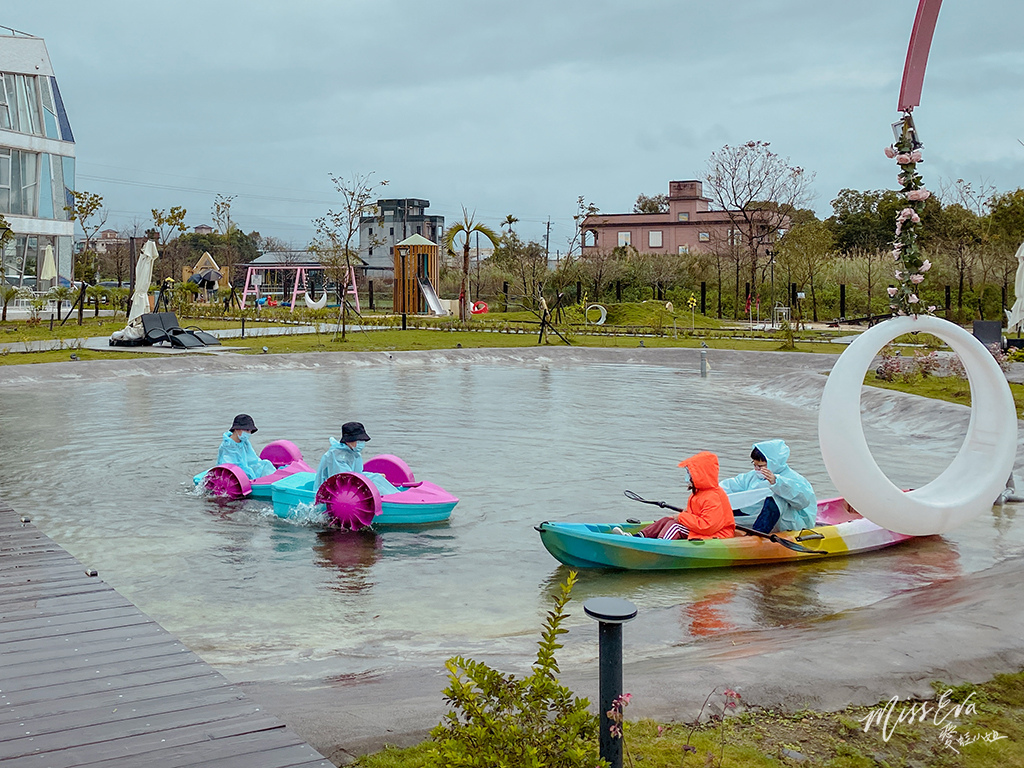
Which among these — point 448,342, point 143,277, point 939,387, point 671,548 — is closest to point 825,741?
point 671,548

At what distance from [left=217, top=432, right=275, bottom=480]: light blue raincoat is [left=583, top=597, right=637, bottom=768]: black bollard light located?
27.1ft

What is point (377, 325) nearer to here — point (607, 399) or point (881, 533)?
point (607, 399)

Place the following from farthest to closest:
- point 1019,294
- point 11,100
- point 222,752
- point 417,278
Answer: point 417,278 < point 11,100 < point 1019,294 < point 222,752

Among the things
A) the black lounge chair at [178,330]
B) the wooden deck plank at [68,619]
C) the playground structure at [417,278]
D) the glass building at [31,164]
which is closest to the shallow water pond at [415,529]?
the wooden deck plank at [68,619]

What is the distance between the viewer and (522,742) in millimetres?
3439

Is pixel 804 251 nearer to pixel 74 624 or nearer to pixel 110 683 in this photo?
pixel 74 624

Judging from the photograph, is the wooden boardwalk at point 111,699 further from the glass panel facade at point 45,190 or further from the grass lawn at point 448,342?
the glass panel facade at point 45,190

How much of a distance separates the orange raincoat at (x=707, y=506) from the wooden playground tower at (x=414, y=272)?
37.4 metres

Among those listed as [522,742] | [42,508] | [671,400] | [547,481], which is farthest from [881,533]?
[671,400]

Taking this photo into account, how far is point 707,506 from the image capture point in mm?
8773

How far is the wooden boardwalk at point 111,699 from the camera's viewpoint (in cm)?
400

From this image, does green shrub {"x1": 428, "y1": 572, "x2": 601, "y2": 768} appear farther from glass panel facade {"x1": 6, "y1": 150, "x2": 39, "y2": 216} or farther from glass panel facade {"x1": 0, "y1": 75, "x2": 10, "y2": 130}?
glass panel facade {"x1": 0, "y1": 75, "x2": 10, "y2": 130}

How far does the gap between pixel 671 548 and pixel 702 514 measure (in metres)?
0.58

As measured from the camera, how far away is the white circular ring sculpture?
795 centimetres
